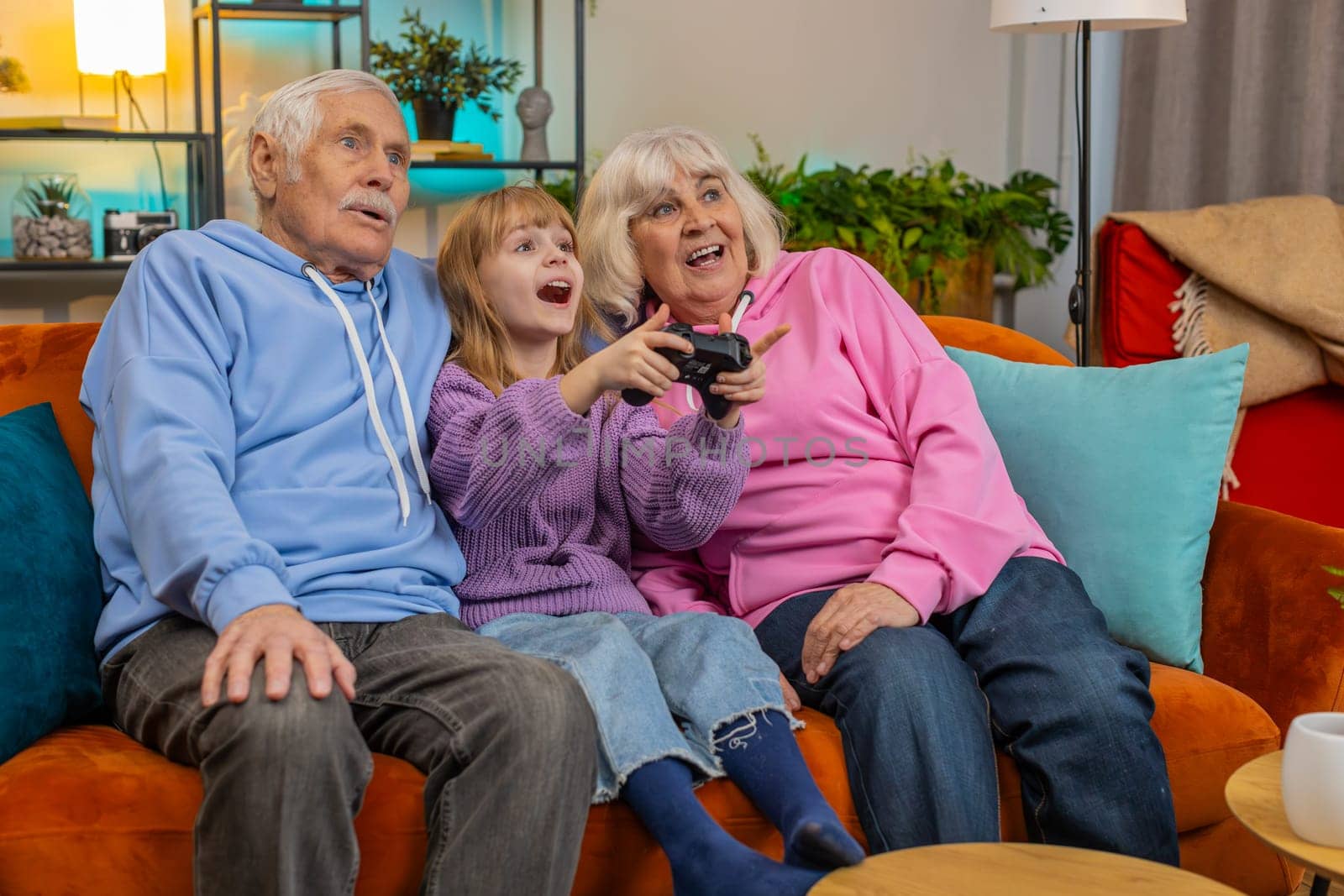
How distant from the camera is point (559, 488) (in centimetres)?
173

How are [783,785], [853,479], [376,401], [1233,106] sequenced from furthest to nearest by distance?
[1233,106]
[853,479]
[376,401]
[783,785]

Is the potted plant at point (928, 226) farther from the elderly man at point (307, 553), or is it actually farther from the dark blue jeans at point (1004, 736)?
the dark blue jeans at point (1004, 736)

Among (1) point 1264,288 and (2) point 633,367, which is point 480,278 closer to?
(2) point 633,367

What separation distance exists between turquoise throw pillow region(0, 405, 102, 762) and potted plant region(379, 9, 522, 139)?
222 centimetres

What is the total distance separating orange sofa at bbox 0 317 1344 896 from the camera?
4.49ft

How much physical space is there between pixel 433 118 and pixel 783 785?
2767mm

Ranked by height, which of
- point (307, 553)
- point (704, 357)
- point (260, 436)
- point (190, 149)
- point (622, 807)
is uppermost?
point (190, 149)

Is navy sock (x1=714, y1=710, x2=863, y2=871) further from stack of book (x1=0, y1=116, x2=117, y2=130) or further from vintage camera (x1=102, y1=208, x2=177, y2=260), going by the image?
stack of book (x1=0, y1=116, x2=117, y2=130)

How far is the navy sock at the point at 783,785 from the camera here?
1245 millimetres

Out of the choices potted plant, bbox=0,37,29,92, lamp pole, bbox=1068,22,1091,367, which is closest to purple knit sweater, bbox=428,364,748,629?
lamp pole, bbox=1068,22,1091,367

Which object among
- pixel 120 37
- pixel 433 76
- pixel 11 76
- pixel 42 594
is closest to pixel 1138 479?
pixel 42 594

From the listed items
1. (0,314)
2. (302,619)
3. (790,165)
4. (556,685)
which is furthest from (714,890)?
(790,165)

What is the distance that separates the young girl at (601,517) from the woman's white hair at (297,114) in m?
0.23

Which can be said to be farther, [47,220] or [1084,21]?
[47,220]
